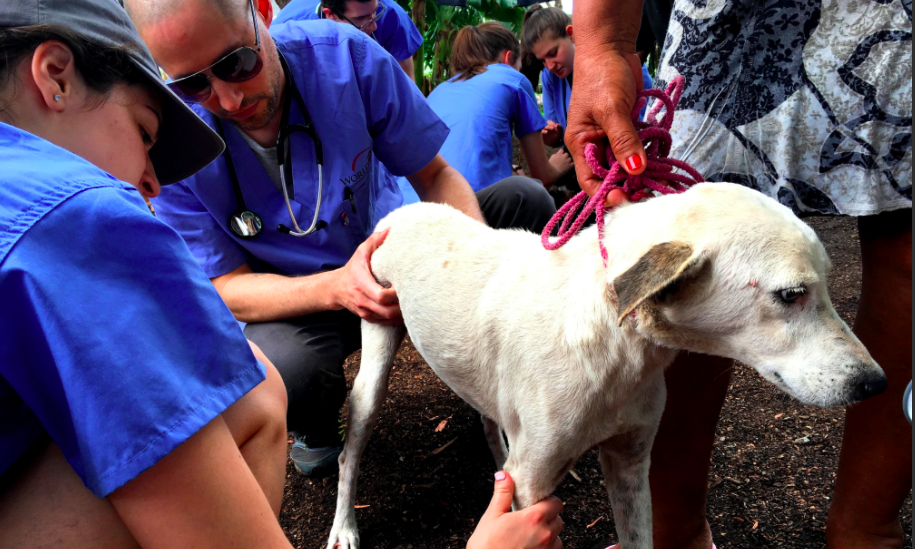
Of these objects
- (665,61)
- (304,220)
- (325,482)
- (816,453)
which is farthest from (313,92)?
(816,453)

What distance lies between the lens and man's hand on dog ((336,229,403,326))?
207 cm

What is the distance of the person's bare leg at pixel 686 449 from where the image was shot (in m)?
1.74

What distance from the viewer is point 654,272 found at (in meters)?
1.19

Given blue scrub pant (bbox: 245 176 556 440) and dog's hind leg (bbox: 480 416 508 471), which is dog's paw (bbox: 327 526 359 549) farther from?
dog's hind leg (bbox: 480 416 508 471)

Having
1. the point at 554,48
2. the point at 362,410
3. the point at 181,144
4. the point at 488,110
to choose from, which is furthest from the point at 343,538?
the point at 554,48

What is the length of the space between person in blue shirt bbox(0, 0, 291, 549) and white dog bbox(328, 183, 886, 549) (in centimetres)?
78

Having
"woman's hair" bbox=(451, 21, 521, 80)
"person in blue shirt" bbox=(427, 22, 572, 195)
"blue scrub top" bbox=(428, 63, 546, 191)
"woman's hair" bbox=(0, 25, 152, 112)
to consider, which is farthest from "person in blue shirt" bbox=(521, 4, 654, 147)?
"woman's hair" bbox=(0, 25, 152, 112)

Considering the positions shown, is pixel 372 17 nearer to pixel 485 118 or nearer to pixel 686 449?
pixel 485 118

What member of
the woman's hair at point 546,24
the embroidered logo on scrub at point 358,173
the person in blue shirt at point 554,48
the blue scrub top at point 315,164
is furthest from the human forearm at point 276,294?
the woman's hair at point 546,24

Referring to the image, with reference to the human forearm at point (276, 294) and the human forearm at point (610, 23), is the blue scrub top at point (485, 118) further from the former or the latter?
the human forearm at point (610, 23)

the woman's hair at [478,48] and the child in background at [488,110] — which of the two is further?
the woman's hair at [478,48]

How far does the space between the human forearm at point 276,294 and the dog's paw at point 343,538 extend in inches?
33.1

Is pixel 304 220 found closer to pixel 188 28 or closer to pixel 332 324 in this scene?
pixel 332 324

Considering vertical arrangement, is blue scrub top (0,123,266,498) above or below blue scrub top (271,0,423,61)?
above
